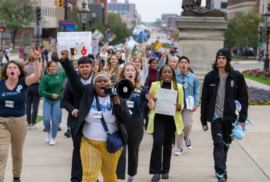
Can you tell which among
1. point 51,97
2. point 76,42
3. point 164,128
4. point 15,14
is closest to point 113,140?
point 164,128

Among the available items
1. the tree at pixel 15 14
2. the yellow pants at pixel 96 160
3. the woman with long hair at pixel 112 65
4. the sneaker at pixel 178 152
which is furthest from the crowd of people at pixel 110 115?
the tree at pixel 15 14

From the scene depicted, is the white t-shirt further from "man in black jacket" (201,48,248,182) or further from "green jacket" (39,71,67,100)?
"green jacket" (39,71,67,100)

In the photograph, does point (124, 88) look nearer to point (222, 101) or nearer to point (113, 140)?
point (113, 140)

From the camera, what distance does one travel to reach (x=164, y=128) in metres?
6.38

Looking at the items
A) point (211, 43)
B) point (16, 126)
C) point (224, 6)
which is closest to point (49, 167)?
point (16, 126)

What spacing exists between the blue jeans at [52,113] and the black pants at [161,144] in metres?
3.08

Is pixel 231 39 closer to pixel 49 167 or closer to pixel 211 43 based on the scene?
pixel 211 43

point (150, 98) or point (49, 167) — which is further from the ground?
point (150, 98)

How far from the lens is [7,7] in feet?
235

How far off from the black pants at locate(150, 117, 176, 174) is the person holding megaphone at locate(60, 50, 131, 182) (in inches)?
65.2

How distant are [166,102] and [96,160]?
2.16 meters

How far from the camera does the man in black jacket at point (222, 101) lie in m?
5.86

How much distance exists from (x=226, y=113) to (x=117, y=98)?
218 cm

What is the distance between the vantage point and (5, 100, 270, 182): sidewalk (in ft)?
21.3
